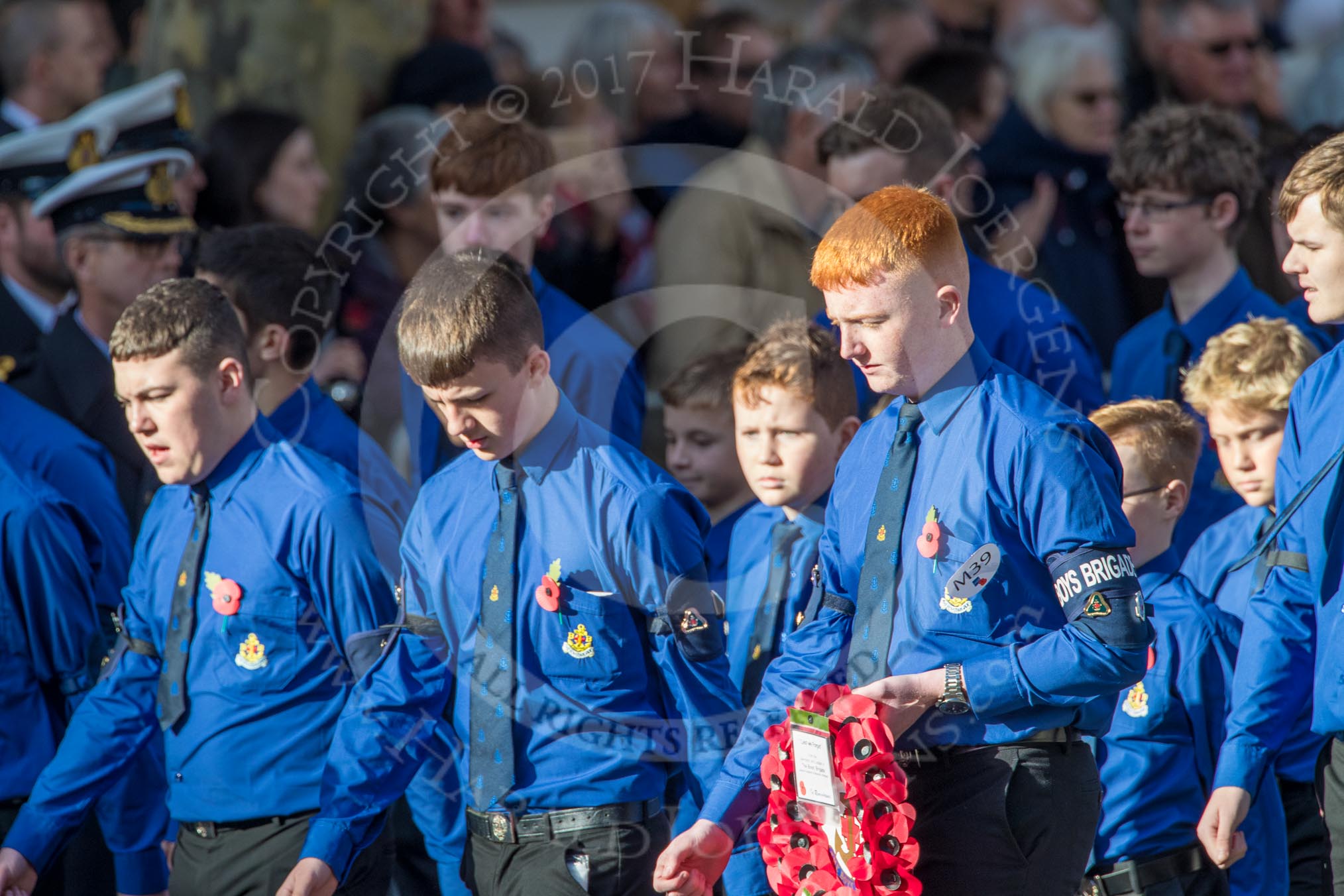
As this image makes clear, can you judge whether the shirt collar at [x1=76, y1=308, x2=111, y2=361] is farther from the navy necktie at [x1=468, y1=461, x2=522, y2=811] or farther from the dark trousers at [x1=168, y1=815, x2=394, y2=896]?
the navy necktie at [x1=468, y1=461, x2=522, y2=811]

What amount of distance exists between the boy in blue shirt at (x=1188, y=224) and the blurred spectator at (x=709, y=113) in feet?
8.17

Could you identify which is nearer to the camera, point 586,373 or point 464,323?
point 464,323

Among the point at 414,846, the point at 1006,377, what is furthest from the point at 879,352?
the point at 414,846

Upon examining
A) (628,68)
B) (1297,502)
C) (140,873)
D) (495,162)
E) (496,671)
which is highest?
(628,68)

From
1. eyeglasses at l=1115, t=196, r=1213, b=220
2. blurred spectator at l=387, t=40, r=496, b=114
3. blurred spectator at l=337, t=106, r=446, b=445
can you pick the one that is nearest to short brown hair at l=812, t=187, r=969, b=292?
eyeglasses at l=1115, t=196, r=1213, b=220

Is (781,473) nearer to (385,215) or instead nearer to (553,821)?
(553,821)

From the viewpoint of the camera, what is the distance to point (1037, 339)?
16.0 ft

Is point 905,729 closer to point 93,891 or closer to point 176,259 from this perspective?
point 93,891

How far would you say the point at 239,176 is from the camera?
6.89m

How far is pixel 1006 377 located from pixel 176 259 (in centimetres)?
390

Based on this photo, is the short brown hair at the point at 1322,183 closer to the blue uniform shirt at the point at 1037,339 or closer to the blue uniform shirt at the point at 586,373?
the blue uniform shirt at the point at 1037,339

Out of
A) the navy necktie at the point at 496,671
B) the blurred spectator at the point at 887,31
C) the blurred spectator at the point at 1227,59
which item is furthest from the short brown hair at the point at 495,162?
the blurred spectator at the point at 1227,59

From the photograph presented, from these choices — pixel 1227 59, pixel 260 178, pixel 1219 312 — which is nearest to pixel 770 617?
pixel 1219 312

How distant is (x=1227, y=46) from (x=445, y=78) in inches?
155
